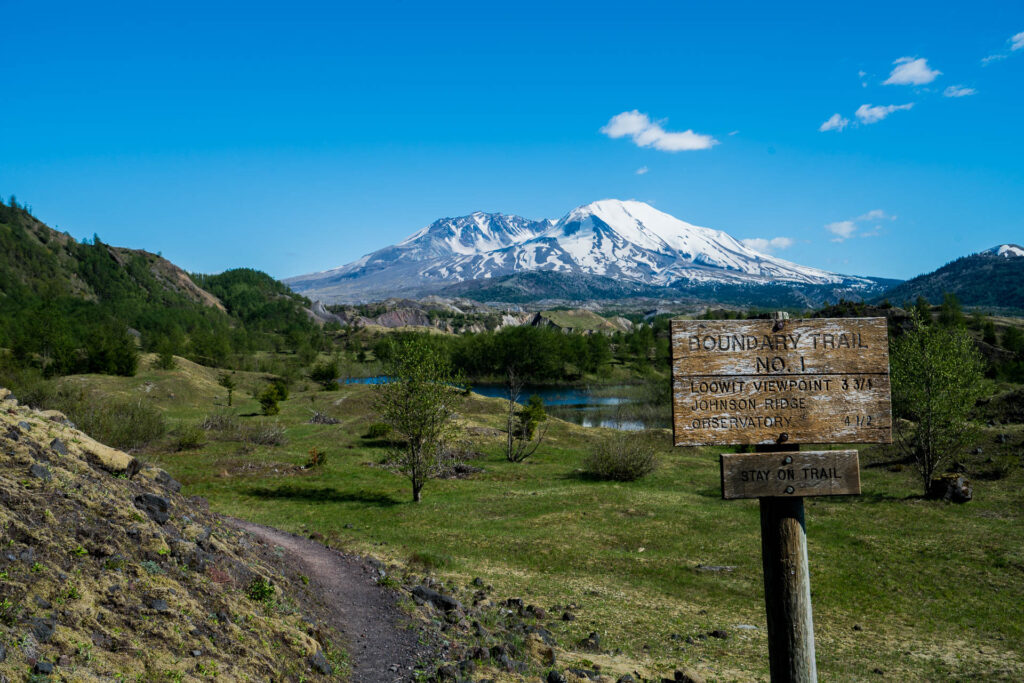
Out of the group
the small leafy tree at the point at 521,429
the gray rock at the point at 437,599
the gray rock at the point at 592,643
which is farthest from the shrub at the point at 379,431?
the gray rock at the point at 592,643

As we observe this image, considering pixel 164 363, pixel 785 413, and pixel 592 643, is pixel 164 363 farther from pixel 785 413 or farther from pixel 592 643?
pixel 785 413

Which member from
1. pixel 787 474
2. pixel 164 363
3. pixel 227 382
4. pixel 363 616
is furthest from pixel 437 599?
pixel 164 363

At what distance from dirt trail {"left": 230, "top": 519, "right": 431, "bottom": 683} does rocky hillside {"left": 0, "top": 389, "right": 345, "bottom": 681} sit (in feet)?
1.85

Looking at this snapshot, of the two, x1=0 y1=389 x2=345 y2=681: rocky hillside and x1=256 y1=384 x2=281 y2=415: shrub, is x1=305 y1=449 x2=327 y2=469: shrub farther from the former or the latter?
x1=0 y1=389 x2=345 y2=681: rocky hillside

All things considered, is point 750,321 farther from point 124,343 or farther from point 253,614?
point 124,343

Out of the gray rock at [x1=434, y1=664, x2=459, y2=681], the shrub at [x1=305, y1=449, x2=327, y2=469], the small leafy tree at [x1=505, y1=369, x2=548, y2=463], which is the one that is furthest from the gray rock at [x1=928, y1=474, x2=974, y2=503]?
the shrub at [x1=305, y1=449, x2=327, y2=469]

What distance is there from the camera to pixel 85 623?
7.58 metres

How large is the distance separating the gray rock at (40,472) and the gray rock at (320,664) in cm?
551

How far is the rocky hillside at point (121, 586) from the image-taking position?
712 cm

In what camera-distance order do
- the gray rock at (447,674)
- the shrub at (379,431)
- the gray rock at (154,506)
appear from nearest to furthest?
the gray rock at (447,674)
the gray rock at (154,506)
the shrub at (379,431)

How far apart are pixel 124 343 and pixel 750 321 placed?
82.2 meters

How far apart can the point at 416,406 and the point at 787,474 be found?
25.1m

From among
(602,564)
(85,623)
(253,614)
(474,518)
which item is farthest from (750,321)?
(474,518)

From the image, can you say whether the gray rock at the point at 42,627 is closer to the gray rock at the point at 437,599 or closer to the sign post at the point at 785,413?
the sign post at the point at 785,413
